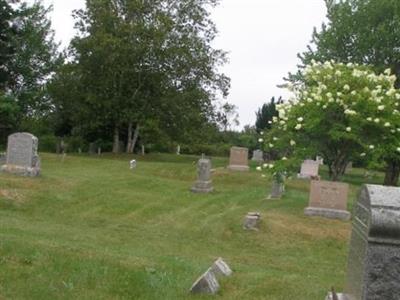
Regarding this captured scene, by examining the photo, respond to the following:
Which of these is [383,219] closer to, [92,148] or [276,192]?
[276,192]

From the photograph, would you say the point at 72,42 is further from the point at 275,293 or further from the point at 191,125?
the point at 275,293

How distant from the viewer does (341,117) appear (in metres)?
19.5

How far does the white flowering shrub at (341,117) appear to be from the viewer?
18766mm

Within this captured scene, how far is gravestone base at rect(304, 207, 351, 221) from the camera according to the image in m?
18.8

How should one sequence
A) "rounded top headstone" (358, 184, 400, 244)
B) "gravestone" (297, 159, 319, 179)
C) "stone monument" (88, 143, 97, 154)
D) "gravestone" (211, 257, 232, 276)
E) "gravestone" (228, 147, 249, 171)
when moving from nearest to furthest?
"rounded top headstone" (358, 184, 400, 244), "gravestone" (211, 257, 232, 276), "gravestone" (297, 159, 319, 179), "gravestone" (228, 147, 249, 171), "stone monument" (88, 143, 97, 154)

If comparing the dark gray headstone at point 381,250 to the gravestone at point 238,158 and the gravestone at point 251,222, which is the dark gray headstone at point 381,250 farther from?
the gravestone at point 238,158

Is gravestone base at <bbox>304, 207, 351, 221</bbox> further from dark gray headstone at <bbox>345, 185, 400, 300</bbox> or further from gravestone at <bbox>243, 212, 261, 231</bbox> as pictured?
dark gray headstone at <bbox>345, 185, 400, 300</bbox>

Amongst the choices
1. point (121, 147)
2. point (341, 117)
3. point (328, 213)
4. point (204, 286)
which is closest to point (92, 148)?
point (121, 147)

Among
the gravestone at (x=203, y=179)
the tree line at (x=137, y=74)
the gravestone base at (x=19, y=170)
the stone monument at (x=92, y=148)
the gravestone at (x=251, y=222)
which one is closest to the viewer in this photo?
the gravestone at (x=251, y=222)

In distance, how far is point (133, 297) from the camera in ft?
25.2

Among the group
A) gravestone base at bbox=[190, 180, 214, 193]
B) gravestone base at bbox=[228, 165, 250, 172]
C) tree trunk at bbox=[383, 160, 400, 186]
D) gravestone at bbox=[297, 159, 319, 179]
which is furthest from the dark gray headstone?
tree trunk at bbox=[383, 160, 400, 186]

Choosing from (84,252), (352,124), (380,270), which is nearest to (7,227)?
(84,252)

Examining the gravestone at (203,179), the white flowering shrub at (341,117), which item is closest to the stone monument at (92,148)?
the gravestone at (203,179)

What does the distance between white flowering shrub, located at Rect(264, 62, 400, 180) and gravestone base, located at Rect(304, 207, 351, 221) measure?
71.7 inches
